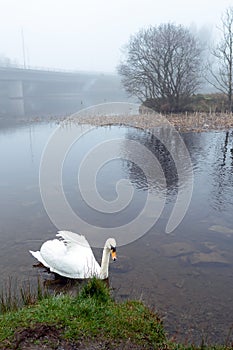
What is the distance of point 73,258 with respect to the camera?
23.7ft

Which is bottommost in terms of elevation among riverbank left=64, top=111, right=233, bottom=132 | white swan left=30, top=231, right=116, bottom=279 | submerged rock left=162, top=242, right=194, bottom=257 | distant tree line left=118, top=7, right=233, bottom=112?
submerged rock left=162, top=242, right=194, bottom=257

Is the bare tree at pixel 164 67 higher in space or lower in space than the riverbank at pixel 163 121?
higher

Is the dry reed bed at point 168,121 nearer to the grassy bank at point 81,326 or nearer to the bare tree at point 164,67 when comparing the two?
the bare tree at point 164,67

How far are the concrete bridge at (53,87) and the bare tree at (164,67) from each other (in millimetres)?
23130

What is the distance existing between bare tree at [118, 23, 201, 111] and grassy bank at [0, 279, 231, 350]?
99.8ft

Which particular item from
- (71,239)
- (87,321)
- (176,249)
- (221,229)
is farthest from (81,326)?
(221,229)

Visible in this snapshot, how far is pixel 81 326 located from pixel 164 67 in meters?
31.4

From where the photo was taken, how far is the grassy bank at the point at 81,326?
4465 mm

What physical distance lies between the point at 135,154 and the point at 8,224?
966 cm

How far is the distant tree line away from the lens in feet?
109

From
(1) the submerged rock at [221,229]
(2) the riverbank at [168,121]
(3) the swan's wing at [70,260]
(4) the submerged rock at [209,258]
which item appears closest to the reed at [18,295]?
(3) the swan's wing at [70,260]

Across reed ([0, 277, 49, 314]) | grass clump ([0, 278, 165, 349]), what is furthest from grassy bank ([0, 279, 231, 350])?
reed ([0, 277, 49, 314])

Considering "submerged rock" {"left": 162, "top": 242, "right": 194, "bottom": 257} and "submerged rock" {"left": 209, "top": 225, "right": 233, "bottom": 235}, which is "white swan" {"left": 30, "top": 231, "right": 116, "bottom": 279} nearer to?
"submerged rock" {"left": 162, "top": 242, "right": 194, "bottom": 257}

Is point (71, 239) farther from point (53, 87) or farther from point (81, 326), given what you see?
point (53, 87)
